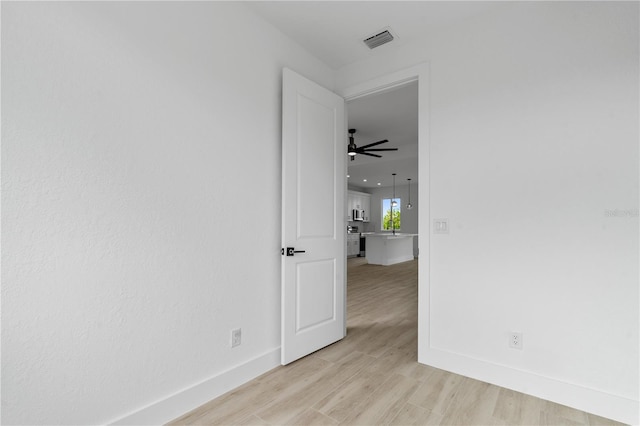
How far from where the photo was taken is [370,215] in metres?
13.6

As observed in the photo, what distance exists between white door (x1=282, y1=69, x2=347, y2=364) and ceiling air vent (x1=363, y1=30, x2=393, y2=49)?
0.56 m

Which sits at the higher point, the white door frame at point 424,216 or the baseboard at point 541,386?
the white door frame at point 424,216

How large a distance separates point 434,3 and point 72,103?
2.41 m

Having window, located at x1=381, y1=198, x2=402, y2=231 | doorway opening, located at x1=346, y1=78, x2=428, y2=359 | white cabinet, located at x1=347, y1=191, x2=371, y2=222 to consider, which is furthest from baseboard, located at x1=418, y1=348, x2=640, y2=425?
window, located at x1=381, y1=198, x2=402, y2=231

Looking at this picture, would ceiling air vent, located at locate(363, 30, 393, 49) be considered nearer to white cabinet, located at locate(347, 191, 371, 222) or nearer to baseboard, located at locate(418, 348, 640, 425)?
baseboard, located at locate(418, 348, 640, 425)

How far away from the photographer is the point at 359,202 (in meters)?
12.7

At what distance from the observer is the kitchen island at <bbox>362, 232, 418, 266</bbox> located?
29.6ft

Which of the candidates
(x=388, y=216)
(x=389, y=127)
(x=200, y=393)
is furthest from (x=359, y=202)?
(x=200, y=393)

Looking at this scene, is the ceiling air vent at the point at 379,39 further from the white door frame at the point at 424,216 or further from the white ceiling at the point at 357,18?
the white door frame at the point at 424,216

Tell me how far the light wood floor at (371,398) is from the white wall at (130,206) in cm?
20

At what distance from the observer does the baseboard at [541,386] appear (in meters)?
1.87

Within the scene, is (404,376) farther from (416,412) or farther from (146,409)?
(146,409)

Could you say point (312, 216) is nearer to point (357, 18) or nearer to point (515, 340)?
point (357, 18)

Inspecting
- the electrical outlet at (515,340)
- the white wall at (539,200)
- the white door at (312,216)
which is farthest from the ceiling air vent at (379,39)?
the electrical outlet at (515,340)
